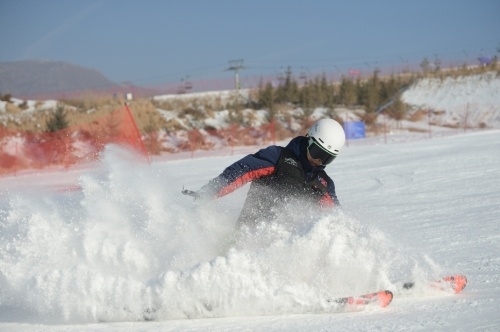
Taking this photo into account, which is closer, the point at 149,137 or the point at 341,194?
the point at 341,194

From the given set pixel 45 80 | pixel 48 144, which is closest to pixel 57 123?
pixel 48 144

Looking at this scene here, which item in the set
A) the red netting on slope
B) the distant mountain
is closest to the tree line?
the distant mountain

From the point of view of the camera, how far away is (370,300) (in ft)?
18.7

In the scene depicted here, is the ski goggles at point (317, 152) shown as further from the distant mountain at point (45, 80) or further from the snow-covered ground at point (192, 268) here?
the distant mountain at point (45, 80)

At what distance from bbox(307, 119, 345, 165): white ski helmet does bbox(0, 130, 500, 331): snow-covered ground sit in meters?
0.62

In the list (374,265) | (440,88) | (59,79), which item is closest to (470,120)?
(440,88)

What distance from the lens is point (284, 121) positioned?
4300 cm

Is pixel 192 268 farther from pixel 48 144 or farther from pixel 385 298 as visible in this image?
pixel 48 144

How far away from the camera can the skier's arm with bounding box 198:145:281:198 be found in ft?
21.3

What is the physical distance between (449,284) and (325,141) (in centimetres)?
167

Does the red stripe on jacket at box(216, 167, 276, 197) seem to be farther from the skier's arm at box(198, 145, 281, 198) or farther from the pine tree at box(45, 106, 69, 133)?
the pine tree at box(45, 106, 69, 133)

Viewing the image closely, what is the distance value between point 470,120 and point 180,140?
19763 mm

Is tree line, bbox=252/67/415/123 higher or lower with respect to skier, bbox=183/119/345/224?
lower

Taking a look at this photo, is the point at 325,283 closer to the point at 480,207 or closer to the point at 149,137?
the point at 480,207
